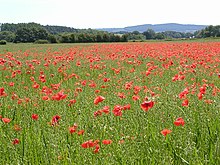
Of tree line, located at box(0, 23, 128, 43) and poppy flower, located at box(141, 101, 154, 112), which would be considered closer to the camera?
poppy flower, located at box(141, 101, 154, 112)

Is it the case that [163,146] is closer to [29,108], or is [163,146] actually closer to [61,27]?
[29,108]

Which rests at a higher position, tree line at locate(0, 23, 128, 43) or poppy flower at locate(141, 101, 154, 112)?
poppy flower at locate(141, 101, 154, 112)

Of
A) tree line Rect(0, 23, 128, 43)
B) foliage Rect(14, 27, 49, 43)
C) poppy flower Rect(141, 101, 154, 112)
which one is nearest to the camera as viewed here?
poppy flower Rect(141, 101, 154, 112)

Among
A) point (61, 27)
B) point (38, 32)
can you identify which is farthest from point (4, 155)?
point (61, 27)

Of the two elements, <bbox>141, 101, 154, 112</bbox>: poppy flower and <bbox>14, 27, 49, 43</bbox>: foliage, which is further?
<bbox>14, 27, 49, 43</bbox>: foliage

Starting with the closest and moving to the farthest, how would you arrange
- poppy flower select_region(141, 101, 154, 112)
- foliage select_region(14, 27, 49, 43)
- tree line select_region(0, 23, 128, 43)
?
1. poppy flower select_region(141, 101, 154, 112)
2. tree line select_region(0, 23, 128, 43)
3. foliage select_region(14, 27, 49, 43)

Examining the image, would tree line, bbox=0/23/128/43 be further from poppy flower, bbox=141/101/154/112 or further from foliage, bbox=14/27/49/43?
poppy flower, bbox=141/101/154/112

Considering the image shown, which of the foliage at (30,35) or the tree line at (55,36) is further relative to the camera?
the foliage at (30,35)

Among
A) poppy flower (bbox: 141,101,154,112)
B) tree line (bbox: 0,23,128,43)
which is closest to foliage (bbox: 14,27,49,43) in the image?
tree line (bbox: 0,23,128,43)

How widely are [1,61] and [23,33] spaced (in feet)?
198

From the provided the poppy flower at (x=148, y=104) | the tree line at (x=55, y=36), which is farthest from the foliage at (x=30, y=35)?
the poppy flower at (x=148, y=104)

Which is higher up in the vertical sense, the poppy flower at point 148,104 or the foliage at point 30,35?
the poppy flower at point 148,104

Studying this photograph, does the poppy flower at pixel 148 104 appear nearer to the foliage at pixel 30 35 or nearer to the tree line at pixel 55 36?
the tree line at pixel 55 36

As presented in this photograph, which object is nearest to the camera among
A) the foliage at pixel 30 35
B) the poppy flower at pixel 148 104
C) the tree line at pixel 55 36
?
the poppy flower at pixel 148 104
